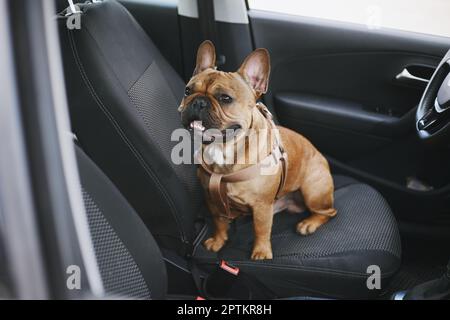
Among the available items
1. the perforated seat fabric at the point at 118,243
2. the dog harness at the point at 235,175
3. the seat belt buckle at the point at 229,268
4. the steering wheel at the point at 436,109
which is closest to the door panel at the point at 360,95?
the steering wheel at the point at 436,109

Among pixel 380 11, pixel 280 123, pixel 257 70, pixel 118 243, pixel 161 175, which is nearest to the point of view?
pixel 118 243

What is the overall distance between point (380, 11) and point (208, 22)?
2.56 feet

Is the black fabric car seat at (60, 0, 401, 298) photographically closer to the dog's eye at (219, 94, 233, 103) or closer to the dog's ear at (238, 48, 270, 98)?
the dog's eye at (219, 94, 233, 103)

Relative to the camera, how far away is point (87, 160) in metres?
1.05

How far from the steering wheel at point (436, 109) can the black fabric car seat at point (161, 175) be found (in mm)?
319

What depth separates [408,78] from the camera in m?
1.97

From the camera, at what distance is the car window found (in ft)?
6.42

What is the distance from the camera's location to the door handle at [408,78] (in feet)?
6.40

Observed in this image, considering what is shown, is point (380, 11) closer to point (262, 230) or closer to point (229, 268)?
point (262, 230)

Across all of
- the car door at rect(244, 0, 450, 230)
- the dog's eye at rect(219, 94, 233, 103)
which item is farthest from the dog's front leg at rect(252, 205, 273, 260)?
the car door at rect(244, 0, 450, 230)

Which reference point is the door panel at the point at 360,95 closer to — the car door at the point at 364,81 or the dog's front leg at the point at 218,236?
the car door at the point at 364,81

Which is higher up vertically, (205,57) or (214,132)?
(205,57)

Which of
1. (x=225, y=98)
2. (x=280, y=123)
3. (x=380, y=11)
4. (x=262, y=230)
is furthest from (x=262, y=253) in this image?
(x=380, y=11)

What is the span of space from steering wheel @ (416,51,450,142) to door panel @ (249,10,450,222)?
1.10 ft
